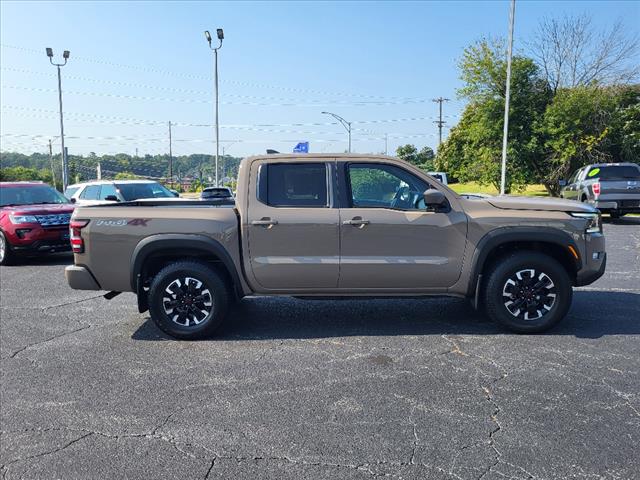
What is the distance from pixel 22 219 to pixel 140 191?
334 cm

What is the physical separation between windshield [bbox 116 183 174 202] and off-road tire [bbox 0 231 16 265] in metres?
3.01

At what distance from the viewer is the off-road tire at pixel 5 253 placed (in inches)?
405

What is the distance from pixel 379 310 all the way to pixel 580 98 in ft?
77.4

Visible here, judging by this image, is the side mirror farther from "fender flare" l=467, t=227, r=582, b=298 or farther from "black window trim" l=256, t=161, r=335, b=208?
"black window trim" l=256, t=161, r=335, b=208

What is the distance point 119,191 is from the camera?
12.9 metres

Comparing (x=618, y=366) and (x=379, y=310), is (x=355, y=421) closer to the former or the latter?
(x=618, y=366)

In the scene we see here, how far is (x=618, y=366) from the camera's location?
14.6 ft

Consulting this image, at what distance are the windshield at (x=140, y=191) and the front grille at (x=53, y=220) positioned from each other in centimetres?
233

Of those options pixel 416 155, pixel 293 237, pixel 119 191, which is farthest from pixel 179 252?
pixel 416 155

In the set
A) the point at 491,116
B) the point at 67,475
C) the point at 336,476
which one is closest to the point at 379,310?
the point at 336,476

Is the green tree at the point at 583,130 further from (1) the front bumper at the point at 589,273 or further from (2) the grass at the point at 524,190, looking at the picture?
(1) the front bumper at the point at 589,273

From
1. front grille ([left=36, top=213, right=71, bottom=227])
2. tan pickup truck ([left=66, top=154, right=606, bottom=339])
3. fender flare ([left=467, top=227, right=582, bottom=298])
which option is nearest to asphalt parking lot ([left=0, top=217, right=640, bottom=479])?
tan pickup truck ([left=66, top=154, right=606, bottom=339])

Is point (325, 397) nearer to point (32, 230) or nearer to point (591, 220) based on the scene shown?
point (591, 220)

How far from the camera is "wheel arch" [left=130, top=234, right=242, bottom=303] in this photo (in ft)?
17.2
